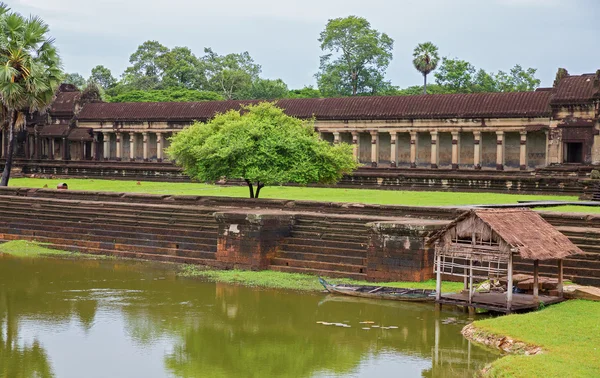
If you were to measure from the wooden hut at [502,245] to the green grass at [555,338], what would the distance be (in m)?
0.70

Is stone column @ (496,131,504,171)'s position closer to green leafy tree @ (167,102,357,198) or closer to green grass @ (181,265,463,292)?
green leafy tree @ (167,102,357,198)

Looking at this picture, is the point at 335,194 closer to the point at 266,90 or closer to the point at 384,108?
the point at 384,108

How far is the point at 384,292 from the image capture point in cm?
1467

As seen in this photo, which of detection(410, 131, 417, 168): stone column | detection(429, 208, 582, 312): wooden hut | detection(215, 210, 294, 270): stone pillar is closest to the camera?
detection(429, 208, 582, 312): wooden hut

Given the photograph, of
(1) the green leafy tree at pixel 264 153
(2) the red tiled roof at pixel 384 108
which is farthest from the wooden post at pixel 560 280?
(2) the red tiled roof at pixel 384 108

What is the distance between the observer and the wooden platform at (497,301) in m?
13.1

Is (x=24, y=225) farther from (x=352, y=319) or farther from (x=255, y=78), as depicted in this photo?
(x=255, y=78)

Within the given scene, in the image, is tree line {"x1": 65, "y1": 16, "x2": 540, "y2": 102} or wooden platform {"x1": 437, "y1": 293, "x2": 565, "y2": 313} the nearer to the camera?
wooden platform {"x1": 437, "y1": 293, "x2": 565, "y2": 313}

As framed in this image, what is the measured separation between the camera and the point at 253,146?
23688 millimetres

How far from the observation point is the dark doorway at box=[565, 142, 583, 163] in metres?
34.1

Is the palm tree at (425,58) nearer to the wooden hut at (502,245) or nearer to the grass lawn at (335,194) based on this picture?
the grass lawn at (335,194)

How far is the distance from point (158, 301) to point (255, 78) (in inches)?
2574

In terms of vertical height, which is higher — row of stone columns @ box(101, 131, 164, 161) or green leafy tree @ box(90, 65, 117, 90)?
green leafy tree @ box(90, 65, 117, 90)

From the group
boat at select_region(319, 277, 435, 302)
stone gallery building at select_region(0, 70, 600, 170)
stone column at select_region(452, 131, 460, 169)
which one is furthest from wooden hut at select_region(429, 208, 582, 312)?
stone column at select_region(452, 131, 460, 169)
